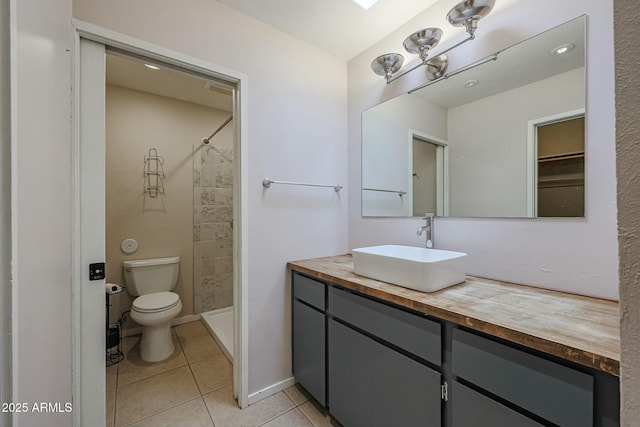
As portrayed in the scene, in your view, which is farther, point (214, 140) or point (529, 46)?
point (214, 140)

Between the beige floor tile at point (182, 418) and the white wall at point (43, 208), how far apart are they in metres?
0.54

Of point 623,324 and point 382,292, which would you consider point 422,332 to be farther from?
point 623,324

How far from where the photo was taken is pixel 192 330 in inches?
101

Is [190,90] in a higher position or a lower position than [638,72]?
higher

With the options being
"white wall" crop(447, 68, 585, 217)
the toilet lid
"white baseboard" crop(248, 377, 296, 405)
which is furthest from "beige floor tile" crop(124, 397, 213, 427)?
"white wall" crop(447, 68, 585, 217)

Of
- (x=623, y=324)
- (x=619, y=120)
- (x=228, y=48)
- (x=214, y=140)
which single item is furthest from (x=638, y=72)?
(x=214, y=140)

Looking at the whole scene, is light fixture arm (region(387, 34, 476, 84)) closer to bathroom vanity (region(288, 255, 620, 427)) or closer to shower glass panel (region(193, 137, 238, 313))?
bathroom vanity (region(288, 255, 620, 427))

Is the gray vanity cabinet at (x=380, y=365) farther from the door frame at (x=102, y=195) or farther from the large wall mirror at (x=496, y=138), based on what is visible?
the large wall mirror at (x=496, y=138)

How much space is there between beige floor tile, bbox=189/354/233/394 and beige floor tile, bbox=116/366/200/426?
0.15 ft

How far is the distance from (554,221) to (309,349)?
1.43 meters

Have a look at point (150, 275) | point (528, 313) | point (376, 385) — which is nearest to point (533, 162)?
point (528, 313)

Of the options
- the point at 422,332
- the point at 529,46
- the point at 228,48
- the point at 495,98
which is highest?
the point at 228,48

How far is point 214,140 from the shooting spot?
2945 mm

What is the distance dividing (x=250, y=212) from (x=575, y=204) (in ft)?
5.24
